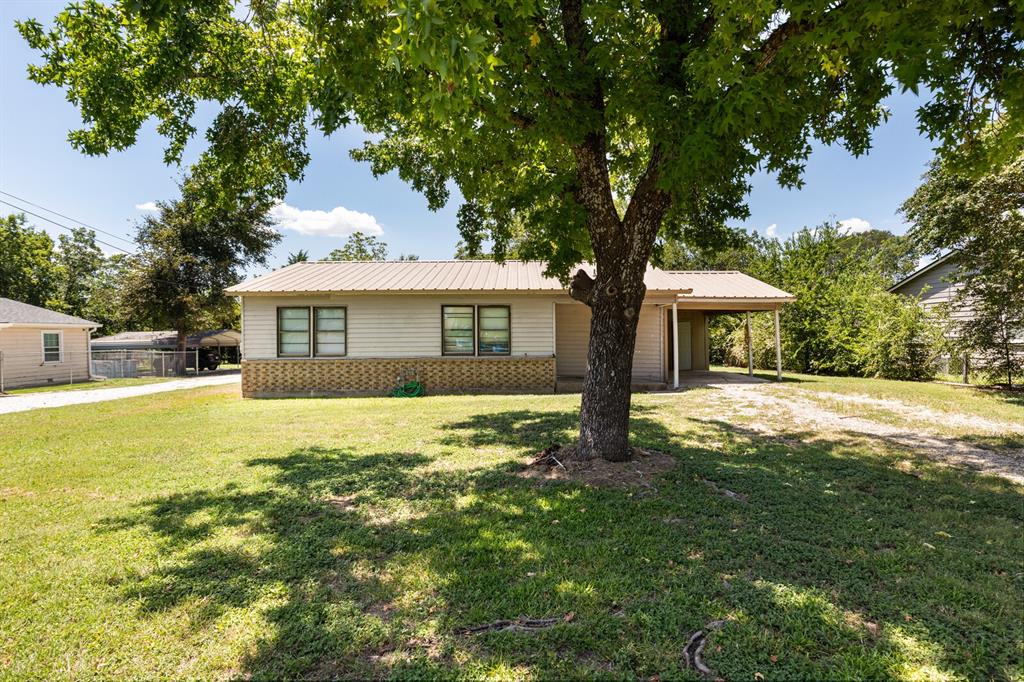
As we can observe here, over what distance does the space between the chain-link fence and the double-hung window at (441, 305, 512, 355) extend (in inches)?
626

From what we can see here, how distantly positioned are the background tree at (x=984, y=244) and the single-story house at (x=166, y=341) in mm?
35330

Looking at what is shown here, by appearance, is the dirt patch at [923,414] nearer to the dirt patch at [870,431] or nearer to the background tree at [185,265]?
the dirt patch at [870,431]

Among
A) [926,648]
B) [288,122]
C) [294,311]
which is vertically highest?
[288,122]

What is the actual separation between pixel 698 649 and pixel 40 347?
27100 mm

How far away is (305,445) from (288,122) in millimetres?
4598

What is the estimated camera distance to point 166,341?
108ft

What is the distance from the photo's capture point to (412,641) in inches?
97.3

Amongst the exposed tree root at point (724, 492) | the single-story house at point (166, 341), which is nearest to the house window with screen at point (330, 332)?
the exposed tree root at point (724, 492)

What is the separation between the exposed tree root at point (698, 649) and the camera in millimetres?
2236

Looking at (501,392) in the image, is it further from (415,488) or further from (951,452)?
(951,452)

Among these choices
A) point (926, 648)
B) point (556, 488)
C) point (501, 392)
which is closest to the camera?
point (926, 648)

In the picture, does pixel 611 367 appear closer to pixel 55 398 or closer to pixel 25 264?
pixel 55 398

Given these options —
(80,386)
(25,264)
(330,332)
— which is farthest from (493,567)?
(25,264)

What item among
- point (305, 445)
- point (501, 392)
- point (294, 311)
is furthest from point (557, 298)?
point (305, 445)
